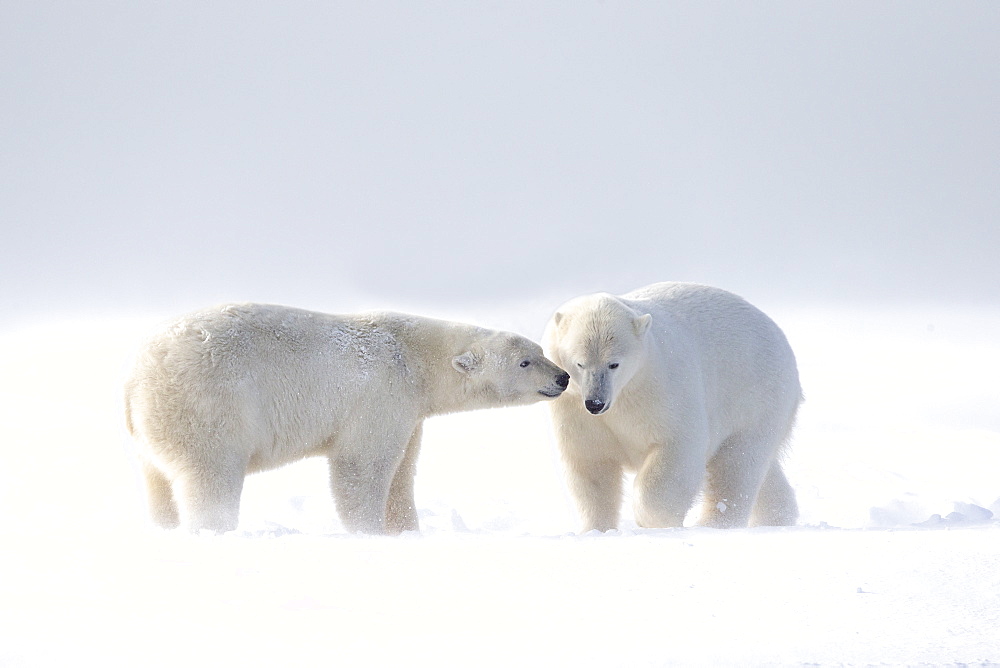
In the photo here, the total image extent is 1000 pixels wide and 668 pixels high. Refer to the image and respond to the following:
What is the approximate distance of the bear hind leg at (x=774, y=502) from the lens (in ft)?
25.0

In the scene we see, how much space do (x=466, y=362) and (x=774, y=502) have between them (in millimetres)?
2701

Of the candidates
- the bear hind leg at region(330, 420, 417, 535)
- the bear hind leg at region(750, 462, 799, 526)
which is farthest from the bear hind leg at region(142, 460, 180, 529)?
the bear hind leg at region(750, 462, 799, 526)

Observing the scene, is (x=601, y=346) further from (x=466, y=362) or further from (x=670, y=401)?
(x=466, y=362)

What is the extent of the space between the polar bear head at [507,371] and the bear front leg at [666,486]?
70cm

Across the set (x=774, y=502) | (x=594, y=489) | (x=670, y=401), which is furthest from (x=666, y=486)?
(x=774, y=502)

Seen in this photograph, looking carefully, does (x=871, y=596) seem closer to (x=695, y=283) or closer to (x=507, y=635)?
(x=507, y=635)

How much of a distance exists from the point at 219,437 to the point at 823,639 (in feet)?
11.0

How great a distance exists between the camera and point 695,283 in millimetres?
7262

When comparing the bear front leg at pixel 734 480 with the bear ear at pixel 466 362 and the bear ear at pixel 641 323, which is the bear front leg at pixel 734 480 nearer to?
Result: the bear ear at pixel 641 323

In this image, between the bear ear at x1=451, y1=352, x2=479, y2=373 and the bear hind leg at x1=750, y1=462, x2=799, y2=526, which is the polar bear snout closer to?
the bear ear at x1=451, y1=352, x2=479, y2=373

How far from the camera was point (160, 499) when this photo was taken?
237 inches

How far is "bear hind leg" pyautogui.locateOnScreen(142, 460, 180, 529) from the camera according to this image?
5965mm

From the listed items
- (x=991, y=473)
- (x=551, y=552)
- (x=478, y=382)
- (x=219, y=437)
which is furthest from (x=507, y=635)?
(x=991, y=473)

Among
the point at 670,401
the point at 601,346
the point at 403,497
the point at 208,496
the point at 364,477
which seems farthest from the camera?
the point at 403,497
